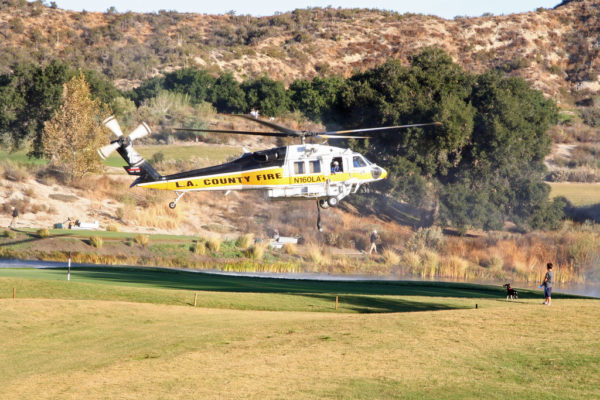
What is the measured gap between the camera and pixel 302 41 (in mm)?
140375

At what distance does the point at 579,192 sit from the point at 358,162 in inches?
1905

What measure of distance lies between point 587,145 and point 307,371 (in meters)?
86.1

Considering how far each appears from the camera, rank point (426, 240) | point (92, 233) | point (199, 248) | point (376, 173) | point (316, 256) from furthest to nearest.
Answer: point (426, 240)
point (316, 256)
point (92, 233)
point (199, 248)
point (376, 173)

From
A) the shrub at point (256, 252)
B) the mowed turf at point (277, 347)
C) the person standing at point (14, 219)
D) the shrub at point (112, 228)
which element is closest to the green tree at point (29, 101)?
the person standing at point (14, 219)

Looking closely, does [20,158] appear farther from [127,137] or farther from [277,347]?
[277,347]

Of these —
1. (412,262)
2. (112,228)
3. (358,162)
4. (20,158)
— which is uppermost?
(20,158)

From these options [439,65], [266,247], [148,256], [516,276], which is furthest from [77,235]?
[439,65]

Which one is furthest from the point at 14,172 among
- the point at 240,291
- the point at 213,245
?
the point at 240,291

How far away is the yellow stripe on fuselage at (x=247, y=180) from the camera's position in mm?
34906

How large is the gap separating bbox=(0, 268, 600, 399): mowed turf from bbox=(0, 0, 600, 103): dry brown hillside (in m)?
93.3

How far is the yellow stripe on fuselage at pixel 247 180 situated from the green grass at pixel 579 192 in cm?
4462

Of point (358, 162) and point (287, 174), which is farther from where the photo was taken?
point (358, 162)

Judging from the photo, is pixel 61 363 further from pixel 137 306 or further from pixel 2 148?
pixel 2 148

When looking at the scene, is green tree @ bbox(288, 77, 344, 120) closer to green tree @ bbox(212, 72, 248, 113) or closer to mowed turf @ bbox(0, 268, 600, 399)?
green tree @ bbox(212, 72, 248, 113)
